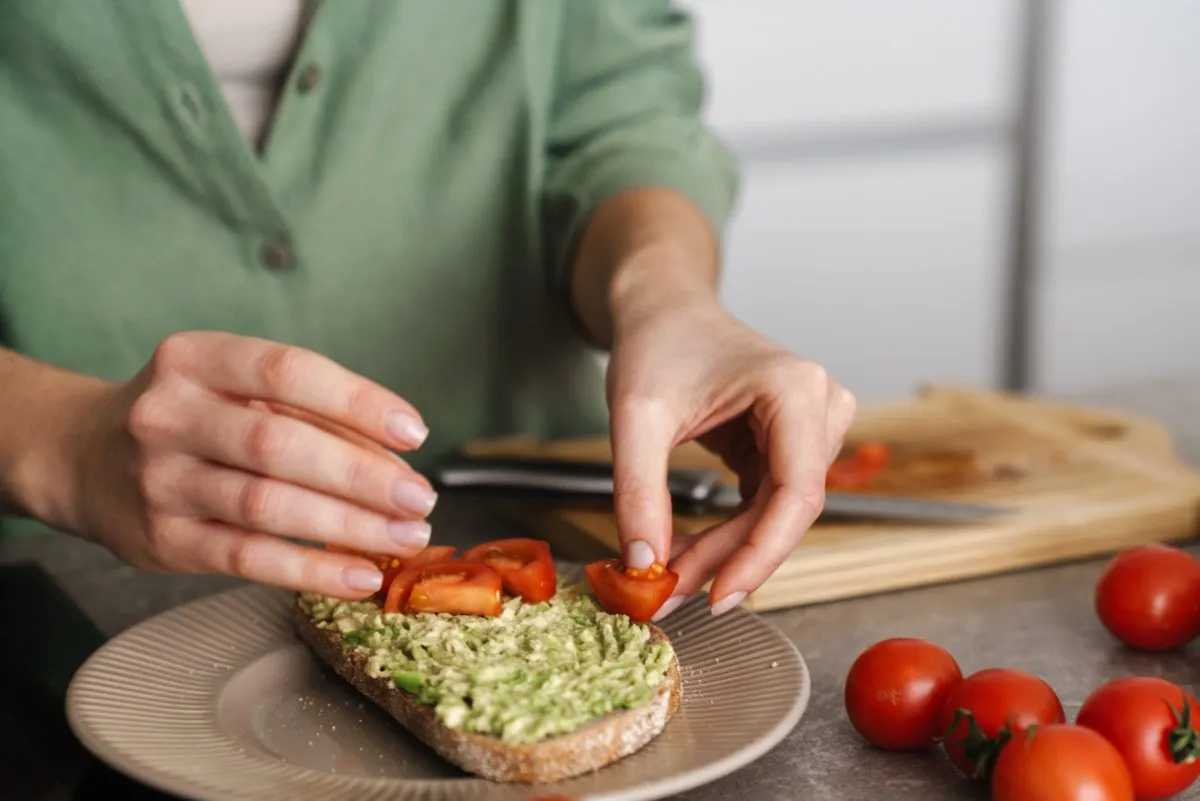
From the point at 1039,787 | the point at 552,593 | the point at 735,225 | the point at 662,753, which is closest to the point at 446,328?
the point at 552,593

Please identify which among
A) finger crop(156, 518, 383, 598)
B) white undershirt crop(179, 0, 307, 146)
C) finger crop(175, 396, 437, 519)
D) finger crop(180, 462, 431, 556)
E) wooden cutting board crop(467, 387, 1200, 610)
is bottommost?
wooden cutting board crop(467, 387, 1200, 610)

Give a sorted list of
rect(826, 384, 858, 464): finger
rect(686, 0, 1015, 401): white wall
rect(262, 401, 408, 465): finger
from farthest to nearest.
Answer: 1. rect(686, 0, 1015, 401): white wall
2. rect(826, 384, 858, 464): finger
3. rect(262, 401, 408, 465): finger

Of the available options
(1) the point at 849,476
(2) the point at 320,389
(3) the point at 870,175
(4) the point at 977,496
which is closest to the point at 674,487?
(1) the point at 849,476

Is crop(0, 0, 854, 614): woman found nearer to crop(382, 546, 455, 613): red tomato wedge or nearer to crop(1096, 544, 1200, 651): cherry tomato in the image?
crop(382, 546, 455, 613): red tomato wedge

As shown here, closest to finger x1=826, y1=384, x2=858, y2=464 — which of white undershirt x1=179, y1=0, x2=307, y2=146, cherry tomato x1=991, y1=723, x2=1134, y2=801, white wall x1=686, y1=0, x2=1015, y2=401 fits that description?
cherry tomato x1=991, y1=723, x2=1134, y2=801

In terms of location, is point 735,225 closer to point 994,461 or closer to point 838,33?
point 838,33

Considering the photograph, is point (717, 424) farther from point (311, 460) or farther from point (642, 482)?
point (311, 460)

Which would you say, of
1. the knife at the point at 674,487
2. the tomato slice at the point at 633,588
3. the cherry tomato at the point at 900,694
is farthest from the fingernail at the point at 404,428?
the knife at the point at 674,487
